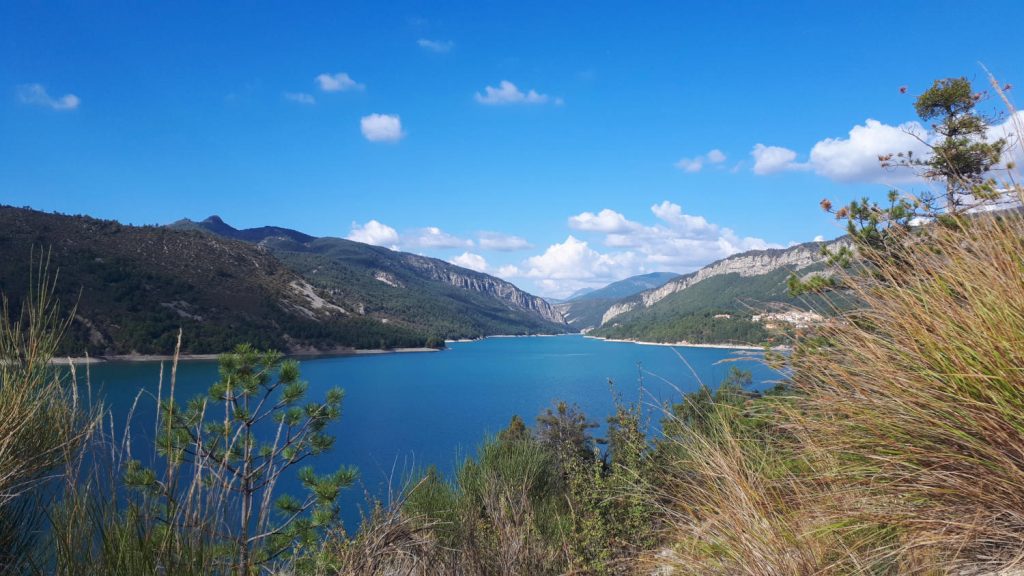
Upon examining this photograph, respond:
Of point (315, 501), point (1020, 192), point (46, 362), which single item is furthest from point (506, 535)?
point (315, 501)

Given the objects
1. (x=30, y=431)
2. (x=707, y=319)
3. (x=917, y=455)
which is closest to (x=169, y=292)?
(x=30, y=431)

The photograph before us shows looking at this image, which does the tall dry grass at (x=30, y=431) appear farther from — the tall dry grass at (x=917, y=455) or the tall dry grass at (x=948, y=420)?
the tall dry grass at (x=948, y=420)

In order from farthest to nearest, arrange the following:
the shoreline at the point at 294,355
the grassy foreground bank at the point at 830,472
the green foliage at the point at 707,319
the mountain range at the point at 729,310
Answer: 1. the green foliage at the point at 707,319
2. the shoreline at the point at 294,355
3. the mountain range at the point at 729,310
4. the grassy foreground bank at the point at 830,472

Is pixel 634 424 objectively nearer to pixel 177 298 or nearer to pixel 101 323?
pixel 101 323

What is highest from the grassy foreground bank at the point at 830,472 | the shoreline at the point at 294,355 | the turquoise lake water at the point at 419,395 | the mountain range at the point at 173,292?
the mountain range at the point at 173,292

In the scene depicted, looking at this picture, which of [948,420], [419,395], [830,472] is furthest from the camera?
[419,395]

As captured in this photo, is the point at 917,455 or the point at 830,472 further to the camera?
the point at 830,472

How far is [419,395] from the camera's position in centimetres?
5809

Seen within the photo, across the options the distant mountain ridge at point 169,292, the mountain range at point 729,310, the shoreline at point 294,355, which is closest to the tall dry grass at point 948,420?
the mountain range at point 729,310

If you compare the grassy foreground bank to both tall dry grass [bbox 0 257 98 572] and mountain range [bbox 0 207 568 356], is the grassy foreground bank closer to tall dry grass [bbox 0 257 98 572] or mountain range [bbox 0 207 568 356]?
tall dry grass [bbox 0 257 98 572]

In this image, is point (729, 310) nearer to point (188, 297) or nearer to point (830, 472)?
point (188, 297)

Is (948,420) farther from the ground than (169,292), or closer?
closer

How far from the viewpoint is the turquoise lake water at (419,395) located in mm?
30609

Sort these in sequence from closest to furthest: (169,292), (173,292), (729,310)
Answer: (169,292) < (173,292) < (729,310)
